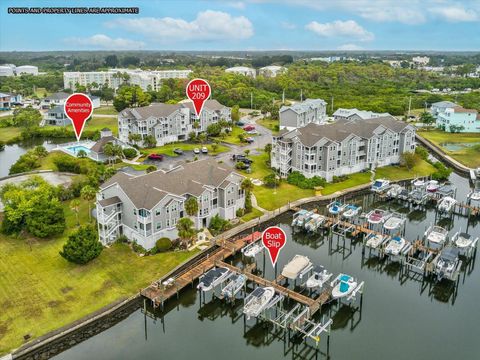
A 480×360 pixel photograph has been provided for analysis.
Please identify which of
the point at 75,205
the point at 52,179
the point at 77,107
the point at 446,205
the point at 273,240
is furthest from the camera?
the point at 52,179

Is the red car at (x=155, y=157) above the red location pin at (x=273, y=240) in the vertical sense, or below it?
above

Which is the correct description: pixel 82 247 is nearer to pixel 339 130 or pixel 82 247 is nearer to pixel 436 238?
pixel 436 238

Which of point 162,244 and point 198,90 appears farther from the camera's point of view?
point 198,90

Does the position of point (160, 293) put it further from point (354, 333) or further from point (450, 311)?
point (450, 311)

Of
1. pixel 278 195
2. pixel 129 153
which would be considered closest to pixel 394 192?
pixel 278 195

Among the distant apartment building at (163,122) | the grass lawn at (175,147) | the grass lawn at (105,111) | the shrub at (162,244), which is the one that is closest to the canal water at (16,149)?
the distant apartment building at (163,122)

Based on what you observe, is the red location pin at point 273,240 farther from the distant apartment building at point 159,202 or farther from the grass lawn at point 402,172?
the grass lawn at point 402,172

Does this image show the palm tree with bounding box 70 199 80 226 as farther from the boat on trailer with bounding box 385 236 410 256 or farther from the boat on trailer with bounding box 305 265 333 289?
the boat on trailer with bounding box 385 236 410 256
